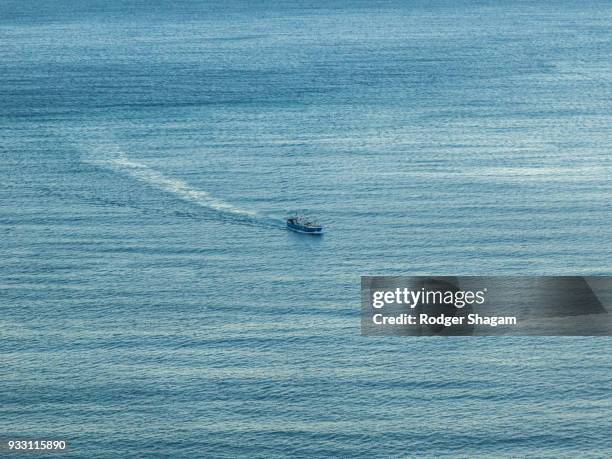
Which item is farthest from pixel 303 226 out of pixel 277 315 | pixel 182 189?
pixel 277 315

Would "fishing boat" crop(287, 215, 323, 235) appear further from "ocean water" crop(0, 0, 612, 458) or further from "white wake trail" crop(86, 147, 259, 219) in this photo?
"white wake trail" crop(86, 147, 259, 219)

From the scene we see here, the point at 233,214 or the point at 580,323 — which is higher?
the point at 233,214

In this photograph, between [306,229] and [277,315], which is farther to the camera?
[306,229]

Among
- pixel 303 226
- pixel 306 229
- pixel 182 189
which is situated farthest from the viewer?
pixel 182 189

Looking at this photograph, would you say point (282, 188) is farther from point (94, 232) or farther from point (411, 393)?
point (411, 393)

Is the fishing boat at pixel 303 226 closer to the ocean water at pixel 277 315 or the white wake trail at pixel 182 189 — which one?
the ocean water at pixel 277 315

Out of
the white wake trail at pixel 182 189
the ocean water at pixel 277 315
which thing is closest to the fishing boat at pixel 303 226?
the ocean water at pixel 277 315

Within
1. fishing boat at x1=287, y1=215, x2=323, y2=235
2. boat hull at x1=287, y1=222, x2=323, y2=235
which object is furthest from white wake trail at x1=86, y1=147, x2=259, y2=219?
boat hull at x1=287, y1=222, x2=323, y2=235

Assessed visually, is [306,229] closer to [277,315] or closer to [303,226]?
[303,226]

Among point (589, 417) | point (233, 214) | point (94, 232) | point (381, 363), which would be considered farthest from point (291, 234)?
point (589, 417)
